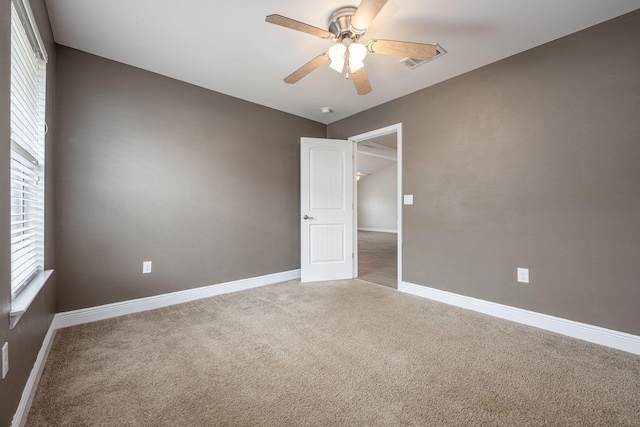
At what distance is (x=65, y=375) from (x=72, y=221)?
4.23 feet

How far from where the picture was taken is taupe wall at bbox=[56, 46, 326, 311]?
2.36m

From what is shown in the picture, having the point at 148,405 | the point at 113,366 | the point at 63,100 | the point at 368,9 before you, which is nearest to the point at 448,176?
the point at 368,9

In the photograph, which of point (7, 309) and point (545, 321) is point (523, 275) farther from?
point (7, 309)

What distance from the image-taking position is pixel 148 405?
1412 mm

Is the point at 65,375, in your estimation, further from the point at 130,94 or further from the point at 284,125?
the point at 284,125

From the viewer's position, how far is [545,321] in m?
2.29

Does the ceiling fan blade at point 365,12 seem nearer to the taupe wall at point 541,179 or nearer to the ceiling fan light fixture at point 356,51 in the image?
the ceiling fan light fixture at point 356,51

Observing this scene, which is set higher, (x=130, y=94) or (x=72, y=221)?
(x=130, y=94)

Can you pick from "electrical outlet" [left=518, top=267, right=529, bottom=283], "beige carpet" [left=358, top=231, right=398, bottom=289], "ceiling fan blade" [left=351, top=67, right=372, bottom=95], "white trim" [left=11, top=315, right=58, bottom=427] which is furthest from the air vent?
"white trim" [left=11, top=315, right=58, bottom=427]

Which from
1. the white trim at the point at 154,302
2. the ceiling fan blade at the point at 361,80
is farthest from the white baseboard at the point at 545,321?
the ceiling fan blade at the point at 361,80

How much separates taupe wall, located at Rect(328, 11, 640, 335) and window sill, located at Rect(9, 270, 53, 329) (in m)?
3.19

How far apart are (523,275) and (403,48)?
85.5 inches

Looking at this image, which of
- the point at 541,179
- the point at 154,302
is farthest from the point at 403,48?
the point at 154,302

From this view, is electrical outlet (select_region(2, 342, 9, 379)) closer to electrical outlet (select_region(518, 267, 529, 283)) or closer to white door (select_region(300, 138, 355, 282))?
white door (select_region(300, 138, 355, 282))
